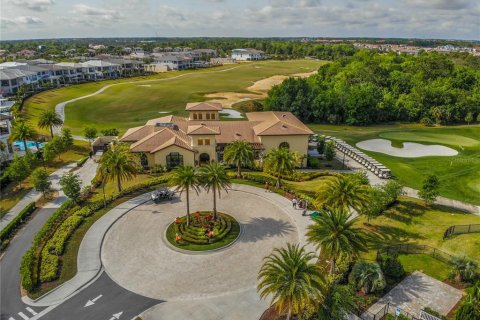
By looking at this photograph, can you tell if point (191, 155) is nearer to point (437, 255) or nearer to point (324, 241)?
point (324, 241)

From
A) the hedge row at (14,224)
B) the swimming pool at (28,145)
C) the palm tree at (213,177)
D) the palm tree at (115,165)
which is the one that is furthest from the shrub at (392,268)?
the swimming pool at (28,145)

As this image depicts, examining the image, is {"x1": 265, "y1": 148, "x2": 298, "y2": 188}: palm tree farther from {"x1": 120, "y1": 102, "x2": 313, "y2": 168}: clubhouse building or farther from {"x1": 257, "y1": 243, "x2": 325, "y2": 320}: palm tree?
{"x1": 257, "y1": 243, "x2": 325, "y2": 320}: palm tree

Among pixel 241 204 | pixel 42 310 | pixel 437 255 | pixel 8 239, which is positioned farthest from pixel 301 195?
pixel 8 239

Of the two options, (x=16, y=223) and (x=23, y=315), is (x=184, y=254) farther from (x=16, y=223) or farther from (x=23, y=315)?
(x=16, y=223)

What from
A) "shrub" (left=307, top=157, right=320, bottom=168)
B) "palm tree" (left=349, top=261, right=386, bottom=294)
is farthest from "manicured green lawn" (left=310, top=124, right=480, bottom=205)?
"palm tree" (left=349, top=261, right=386, bottom=294)

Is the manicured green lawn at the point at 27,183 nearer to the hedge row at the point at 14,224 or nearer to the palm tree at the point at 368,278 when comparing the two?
the hedge row at the point at 14,224

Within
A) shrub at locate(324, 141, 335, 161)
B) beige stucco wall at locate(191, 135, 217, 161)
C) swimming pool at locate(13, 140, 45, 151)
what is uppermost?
beige stucco wall at locate(191, 135, 217, 161)
